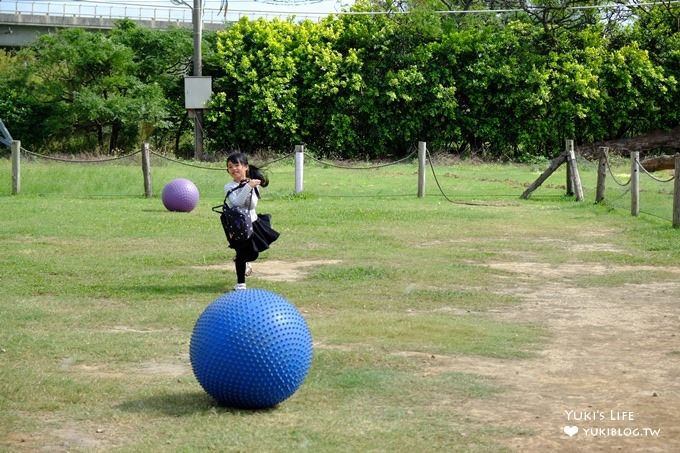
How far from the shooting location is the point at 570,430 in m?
6.54

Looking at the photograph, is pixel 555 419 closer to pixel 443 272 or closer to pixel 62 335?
pixel 62 335

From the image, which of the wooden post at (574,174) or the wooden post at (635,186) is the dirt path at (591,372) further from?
the wooden post at (574,174)

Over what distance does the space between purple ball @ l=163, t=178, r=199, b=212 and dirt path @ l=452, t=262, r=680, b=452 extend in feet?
35.0

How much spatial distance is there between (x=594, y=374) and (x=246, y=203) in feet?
16.2

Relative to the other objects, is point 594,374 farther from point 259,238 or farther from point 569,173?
point 569,173

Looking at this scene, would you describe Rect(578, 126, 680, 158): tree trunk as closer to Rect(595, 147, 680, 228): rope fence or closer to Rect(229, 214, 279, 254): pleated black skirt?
Rect(595, 147, 680, 228): rope fence

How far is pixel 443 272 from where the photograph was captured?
13734 millimetres

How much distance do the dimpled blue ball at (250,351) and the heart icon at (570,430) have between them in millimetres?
1644

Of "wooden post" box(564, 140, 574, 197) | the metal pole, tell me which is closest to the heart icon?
"wooden post" box(564, 140, 574, 197)

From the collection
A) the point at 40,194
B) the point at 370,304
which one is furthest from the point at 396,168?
the point at 370,304

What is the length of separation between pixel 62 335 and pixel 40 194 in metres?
17.4

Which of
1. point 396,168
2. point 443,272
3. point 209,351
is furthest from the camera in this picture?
point 396,168

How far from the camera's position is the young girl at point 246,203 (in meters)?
11.7

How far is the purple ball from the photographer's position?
21.9m
